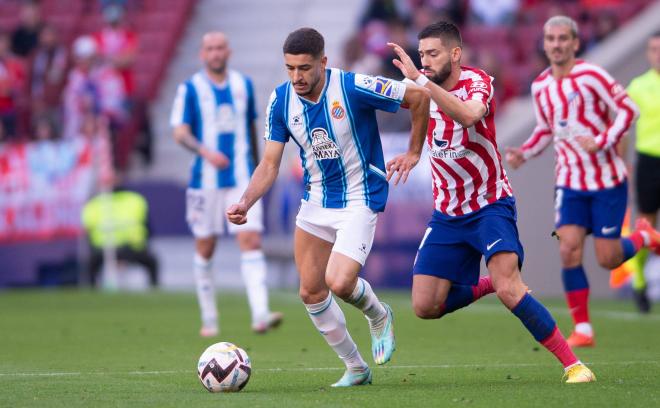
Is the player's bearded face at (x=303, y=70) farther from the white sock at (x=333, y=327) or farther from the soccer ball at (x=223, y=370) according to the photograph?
the soccer ball at (x=223, y=370)

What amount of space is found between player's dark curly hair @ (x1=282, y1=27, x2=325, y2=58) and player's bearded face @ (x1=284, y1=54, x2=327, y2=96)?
24 mm

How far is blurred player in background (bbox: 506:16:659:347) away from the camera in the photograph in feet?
33.3

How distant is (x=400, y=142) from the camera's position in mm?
17281

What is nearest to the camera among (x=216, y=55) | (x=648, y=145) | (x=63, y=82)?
(x=216, y=55)

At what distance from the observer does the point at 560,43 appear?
33.1 feet

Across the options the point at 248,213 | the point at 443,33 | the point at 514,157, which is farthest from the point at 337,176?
the point at 248,213

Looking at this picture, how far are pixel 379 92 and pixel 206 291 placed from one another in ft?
15.4

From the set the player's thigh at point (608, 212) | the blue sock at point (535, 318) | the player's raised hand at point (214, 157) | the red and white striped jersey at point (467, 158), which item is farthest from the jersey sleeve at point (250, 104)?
the blue sock at point (535, 318)

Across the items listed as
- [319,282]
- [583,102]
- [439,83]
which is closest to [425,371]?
[319,282]

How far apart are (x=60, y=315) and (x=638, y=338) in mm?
6401

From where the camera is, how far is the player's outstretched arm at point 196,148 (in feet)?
38.3

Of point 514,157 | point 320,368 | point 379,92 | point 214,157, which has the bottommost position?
point 320,368

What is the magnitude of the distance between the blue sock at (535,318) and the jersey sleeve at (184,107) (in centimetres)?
512

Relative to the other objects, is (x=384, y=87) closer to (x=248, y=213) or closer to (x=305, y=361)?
(x=305, y=361)
